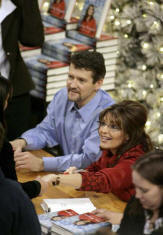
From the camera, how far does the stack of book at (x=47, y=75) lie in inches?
195

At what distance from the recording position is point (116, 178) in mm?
2906

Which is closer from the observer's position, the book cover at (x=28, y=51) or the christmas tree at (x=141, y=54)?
the christmas tree at (x=141, y=54)

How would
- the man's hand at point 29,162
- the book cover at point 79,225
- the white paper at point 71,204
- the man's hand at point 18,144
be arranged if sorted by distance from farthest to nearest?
the man's hand at point 18,144
the man's hand at point 29,162
the white paper at point 71,204
the book cover at point 79,225

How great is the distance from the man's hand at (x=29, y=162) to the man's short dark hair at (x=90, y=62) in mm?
700

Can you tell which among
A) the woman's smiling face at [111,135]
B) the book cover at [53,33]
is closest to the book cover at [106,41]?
the book cover at [53,33]

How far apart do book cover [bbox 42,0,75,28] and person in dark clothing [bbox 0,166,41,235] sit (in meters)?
3.43

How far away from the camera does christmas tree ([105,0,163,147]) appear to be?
5.03m

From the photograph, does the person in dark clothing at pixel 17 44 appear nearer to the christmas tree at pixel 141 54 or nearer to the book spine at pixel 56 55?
the book spine at pixel 56 55

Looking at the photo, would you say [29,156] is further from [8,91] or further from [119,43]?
[119,43]

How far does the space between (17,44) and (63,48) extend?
102cm

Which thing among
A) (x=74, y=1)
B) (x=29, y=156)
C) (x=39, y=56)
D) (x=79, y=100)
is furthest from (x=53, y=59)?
(x=29, y=156)

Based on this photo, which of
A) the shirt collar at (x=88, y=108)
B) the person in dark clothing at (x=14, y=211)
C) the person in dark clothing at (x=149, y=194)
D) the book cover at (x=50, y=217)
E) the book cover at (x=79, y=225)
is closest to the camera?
the person in dark clothing at (x=149, y=194)

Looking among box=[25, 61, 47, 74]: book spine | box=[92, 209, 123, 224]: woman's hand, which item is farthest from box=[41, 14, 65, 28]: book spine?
box=[92, 209, 123, 224]: woman's hand

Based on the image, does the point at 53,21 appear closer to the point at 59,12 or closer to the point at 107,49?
the point at 59,12
